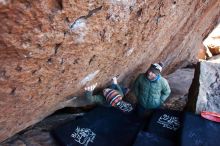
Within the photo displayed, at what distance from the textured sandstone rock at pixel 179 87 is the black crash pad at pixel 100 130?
3.24ft

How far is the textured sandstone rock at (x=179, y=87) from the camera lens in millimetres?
6162

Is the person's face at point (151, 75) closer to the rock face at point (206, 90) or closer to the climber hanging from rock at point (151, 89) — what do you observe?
the climber hanging from rock at point (151, 89)

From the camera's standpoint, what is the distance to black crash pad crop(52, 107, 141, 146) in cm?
490

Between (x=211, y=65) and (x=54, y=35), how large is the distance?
4003 millimetres

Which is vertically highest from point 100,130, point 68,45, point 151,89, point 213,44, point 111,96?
point 68,45

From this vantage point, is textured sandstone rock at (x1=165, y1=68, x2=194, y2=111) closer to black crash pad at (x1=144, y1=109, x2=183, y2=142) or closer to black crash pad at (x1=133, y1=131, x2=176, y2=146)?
black crash pad at (x1=144, y1=109, x2=183, y2=142)

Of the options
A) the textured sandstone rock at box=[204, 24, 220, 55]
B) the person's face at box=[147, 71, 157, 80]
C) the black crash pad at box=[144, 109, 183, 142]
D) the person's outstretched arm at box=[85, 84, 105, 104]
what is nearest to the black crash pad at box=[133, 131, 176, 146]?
the black crash pad at box=[144, 109, 183, 142]

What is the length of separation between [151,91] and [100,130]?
1109 millimetres

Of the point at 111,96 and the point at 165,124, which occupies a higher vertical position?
the point at 111,96

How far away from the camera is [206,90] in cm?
551

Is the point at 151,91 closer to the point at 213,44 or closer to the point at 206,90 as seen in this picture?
the point at 206,90

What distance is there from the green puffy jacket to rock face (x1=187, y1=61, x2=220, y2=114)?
0.51 metres

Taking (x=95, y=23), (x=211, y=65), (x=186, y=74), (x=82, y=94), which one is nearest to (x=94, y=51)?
(x=95, y=23)

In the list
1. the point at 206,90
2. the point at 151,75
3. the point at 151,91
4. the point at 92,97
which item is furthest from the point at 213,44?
the point at 92,97
